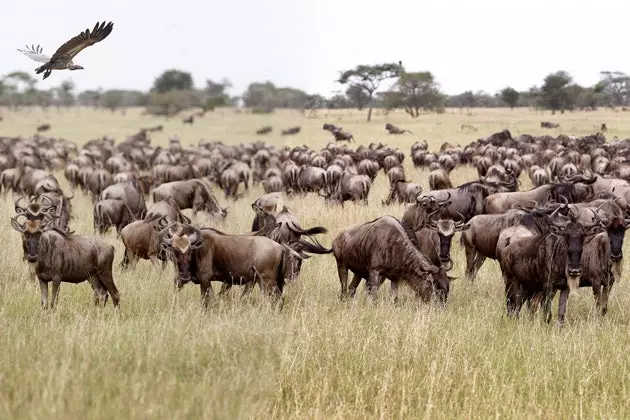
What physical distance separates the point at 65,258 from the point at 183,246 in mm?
1304

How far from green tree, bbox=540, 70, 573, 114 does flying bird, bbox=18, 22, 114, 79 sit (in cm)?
7732

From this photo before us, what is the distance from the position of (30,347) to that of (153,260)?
4.84 m

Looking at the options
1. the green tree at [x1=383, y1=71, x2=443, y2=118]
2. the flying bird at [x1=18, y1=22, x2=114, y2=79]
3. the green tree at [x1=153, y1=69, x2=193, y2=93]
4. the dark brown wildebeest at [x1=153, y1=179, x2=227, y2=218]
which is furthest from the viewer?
the green tree at [x1=383, y1=71, x2=443, y2=118]

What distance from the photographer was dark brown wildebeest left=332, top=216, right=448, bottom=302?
8422mm

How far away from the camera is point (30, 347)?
5.39 m

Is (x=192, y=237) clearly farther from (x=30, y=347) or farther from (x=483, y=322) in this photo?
(x=483, y=322)

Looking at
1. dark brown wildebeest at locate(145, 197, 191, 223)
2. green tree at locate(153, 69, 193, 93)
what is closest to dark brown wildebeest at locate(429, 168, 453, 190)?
dark brown wildebeest at locate(145, 197, 191, 223)

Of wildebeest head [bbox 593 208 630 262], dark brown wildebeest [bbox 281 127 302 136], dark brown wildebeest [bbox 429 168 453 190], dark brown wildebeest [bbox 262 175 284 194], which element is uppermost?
wildebeest head [bbox 593 208 630 262]

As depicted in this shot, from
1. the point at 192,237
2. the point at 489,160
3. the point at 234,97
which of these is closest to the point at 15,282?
the point at 192,237

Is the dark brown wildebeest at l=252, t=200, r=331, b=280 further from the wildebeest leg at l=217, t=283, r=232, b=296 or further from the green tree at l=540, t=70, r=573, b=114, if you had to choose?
the green tree at l=540, t=70, r=573, b=114

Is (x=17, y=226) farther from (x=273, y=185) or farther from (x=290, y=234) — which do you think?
(x=273, y=185)

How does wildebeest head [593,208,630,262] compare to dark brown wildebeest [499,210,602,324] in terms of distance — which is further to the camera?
wildebeest head [593,208,630,262]

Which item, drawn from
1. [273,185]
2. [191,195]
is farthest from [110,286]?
[273,185]

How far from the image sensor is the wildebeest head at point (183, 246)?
24.6 feet
